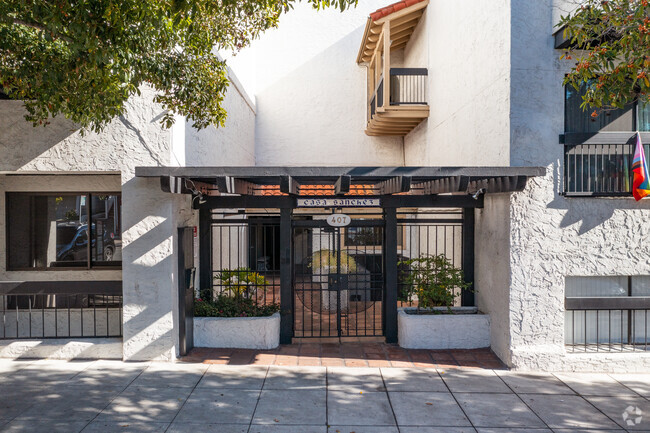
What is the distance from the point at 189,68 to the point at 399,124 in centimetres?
750

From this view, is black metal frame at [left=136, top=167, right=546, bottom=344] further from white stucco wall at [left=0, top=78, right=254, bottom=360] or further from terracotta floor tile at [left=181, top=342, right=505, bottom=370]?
white stucco wall at [left=0, top=78, right=254, bottom=360]

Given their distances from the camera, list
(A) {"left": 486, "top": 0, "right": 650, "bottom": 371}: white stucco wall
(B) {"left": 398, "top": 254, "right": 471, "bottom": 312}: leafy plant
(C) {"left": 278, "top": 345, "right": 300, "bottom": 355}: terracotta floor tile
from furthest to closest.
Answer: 1. (B) {"left": 398, "top": 254, "right": 471, "bottom": 312}: leafy plant
2. (C) {"left": 278, "top": 345, "right": 300, "bottom": 355}: terracotta floor tile
3. (A) {"left": 486, "top": 0, "right": 650, "bottom": 371}: white stucco wall

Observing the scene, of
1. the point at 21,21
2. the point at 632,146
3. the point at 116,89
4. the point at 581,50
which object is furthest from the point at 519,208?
the point at 21,21

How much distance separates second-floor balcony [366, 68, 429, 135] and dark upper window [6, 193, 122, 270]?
6.61 m

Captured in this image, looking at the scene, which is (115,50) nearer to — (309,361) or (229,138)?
(309,361)

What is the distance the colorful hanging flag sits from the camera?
7023 mm

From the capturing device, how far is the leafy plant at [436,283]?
866cm

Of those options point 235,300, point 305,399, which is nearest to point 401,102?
point 235,300

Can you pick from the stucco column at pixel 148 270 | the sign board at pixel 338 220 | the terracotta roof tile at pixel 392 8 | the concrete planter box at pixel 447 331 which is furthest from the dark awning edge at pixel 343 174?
the terracotta roof tile at pixel 392 8

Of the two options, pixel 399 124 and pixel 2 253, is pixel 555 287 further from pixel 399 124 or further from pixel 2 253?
pixel 2 253

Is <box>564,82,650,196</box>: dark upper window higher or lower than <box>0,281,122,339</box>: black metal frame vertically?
higher

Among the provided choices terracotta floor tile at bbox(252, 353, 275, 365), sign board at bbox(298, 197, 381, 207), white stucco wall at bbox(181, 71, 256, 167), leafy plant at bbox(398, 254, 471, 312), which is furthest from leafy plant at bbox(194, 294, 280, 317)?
leafy plant at bbox(398, 254, 471, 312)

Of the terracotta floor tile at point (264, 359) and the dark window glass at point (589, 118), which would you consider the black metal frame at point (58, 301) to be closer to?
the terracotta floor tile at point (264, 359)

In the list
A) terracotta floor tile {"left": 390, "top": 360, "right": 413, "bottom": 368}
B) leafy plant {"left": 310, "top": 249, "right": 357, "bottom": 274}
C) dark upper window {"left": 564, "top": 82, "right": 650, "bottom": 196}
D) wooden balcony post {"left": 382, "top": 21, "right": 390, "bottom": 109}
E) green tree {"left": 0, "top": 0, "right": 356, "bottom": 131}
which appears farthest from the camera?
wooden balcony post {"left": 382, "top": 21, "right": 390, "bottom": 109}
